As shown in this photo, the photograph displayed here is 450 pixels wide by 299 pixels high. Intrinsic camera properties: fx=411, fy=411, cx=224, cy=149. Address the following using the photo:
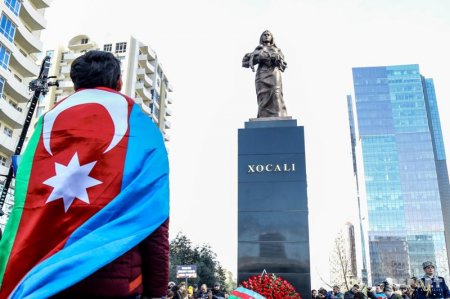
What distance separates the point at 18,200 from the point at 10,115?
109 feet

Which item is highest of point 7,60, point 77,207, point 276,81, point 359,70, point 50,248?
point 359,70

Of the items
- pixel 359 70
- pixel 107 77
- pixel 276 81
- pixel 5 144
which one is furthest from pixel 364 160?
pixel 107 77

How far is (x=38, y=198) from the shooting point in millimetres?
1910

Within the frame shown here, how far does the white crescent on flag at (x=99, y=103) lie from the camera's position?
208 cm

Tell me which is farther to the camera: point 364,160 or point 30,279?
point 364,160

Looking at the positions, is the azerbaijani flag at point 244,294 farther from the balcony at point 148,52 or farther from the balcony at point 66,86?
the balcony at point 148,52

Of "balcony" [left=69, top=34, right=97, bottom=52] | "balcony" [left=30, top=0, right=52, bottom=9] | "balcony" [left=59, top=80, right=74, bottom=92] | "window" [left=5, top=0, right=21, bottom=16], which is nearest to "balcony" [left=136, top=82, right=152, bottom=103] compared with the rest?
"balcony" [left=69, top=34, right=97, bottom=52]

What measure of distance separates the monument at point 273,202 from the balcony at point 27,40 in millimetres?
29451

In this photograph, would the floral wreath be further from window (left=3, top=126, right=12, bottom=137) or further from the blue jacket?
window (left=3, top=126, right=12, bottom=137)

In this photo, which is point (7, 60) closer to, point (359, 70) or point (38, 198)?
point (38, 198)

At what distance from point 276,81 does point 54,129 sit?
9.54 m

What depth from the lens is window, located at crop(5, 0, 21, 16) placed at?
30837 mm

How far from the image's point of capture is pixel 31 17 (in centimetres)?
3444

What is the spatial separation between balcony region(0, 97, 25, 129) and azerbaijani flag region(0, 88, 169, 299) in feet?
105
